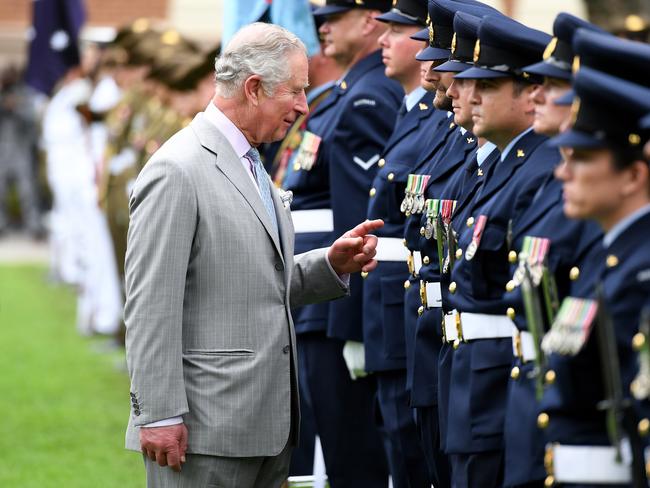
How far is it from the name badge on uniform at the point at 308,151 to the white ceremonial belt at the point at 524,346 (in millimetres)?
2709

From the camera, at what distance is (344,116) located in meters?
7.40

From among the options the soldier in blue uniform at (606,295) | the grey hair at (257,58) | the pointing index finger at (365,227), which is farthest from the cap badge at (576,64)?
the pointing index finger at (365,227)

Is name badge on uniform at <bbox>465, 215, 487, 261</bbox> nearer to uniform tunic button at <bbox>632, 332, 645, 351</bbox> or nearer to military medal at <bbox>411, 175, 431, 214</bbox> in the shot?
military medal at <bbox>411, 175, 431, 214</bbox>

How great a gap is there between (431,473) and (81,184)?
11960 mm

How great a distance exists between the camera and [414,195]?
642 cm

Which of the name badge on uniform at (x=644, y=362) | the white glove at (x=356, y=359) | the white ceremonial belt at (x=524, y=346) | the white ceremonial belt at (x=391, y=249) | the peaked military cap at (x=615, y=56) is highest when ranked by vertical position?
the peaked military cap at (x=615, y=56)

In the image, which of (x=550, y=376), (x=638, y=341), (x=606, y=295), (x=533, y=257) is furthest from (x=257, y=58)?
(x=638, y=341)

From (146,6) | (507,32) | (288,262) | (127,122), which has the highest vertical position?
(507,32)

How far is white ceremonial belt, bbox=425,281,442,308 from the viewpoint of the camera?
6105 mm

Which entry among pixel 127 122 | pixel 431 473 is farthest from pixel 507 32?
pixel 127 122

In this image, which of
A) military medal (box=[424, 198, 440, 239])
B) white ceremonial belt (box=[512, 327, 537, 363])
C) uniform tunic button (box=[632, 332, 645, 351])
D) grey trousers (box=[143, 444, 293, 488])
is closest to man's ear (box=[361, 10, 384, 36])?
military medal (box=[424, 198, 440, 239])

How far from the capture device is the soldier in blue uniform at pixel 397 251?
6848 mm

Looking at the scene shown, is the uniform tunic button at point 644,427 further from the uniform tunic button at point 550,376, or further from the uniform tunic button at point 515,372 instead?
the uniform tunic button at point 515,372

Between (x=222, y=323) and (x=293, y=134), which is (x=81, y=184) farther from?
(x=222, y=323)
